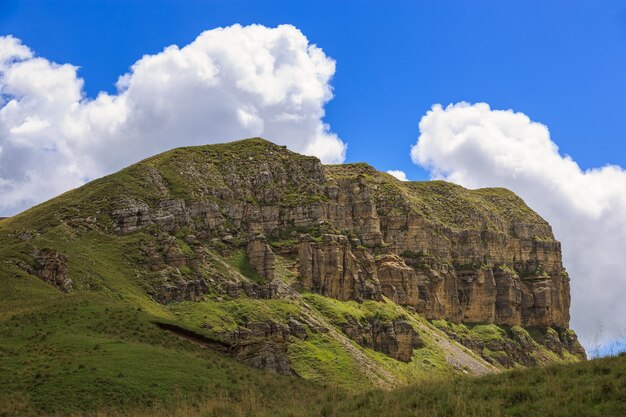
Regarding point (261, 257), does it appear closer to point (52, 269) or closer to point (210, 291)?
point (210, 291)

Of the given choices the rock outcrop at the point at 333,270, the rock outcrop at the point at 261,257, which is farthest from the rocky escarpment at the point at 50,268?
the rock outcrop at the point at 333,270

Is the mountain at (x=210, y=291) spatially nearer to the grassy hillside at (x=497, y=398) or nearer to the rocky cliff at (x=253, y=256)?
the rocky cliff at (x=253, y=256)

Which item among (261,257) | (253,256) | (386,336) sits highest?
(253,256)

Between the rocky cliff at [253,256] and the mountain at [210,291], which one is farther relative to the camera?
the rocky cliff at [253,256]

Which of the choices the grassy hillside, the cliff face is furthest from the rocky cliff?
the grassy hillside

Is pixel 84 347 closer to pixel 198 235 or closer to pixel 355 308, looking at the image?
pixel 198 235

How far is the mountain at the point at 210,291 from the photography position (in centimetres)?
6066

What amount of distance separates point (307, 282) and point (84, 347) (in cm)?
9091

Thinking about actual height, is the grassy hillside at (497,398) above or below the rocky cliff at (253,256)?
below

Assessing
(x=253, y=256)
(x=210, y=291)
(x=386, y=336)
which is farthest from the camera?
(x=386, y=336)

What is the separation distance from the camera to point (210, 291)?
129 metres

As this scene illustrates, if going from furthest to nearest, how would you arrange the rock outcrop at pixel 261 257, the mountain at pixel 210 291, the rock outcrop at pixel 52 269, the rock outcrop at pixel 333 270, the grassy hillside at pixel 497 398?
the rock outcrop at pixel 333 270
the rock outcrop at pixel 261 257
the rock outcrop at pixel 52 269
the mountain at pixel 210 291
the grassy hillside at pixel 497 398

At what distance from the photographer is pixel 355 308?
15300 cm

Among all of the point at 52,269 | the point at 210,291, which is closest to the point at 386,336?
the point at 210,291
